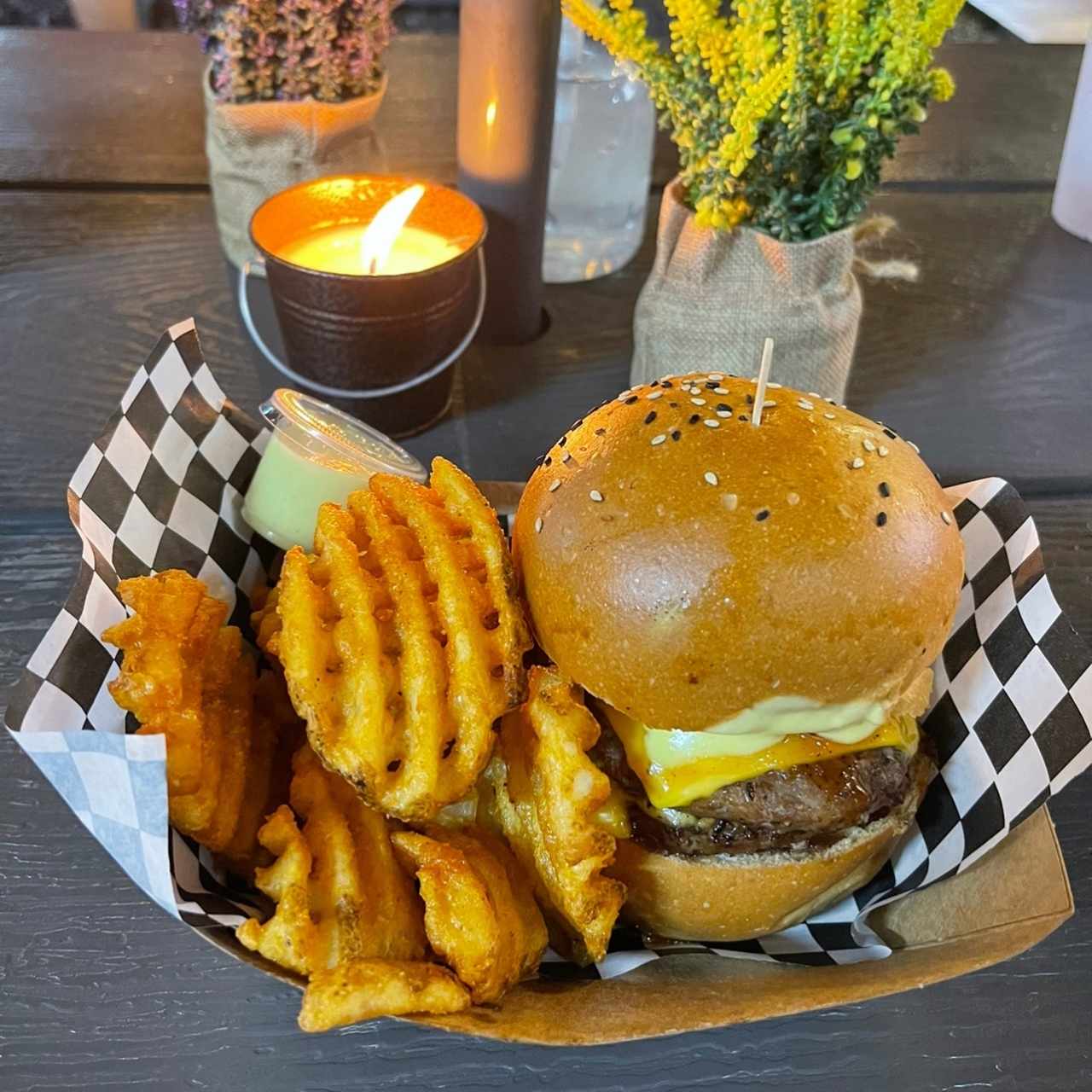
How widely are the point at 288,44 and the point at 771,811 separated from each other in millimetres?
1448

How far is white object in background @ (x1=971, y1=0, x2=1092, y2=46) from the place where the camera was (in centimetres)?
374

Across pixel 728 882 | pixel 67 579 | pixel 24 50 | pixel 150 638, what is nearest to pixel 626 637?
pixel 728 882

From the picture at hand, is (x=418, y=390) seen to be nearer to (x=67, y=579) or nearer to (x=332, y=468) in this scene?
(x=332, y=468)

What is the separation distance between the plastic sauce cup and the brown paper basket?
1.67ft

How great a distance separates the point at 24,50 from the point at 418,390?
210 cm

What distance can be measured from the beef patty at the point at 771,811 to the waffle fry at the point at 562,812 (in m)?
0.06

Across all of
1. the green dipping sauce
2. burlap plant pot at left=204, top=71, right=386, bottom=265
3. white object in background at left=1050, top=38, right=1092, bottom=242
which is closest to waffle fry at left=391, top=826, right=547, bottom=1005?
the green dipping sauce

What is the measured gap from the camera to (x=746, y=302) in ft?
5.29

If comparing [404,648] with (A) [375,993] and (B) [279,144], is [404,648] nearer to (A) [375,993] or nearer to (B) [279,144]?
(A) [375,993]

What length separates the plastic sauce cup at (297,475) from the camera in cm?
123

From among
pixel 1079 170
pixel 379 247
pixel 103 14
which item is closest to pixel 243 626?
pixel 379 247

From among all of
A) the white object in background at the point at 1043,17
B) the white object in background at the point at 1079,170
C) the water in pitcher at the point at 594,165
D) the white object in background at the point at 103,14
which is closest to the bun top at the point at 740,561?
the water in pitcher at the point at 594,165

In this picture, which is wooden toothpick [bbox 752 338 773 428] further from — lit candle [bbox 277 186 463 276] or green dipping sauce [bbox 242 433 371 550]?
lit candle [bbox 277 186 463 276]

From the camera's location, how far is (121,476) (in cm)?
115
